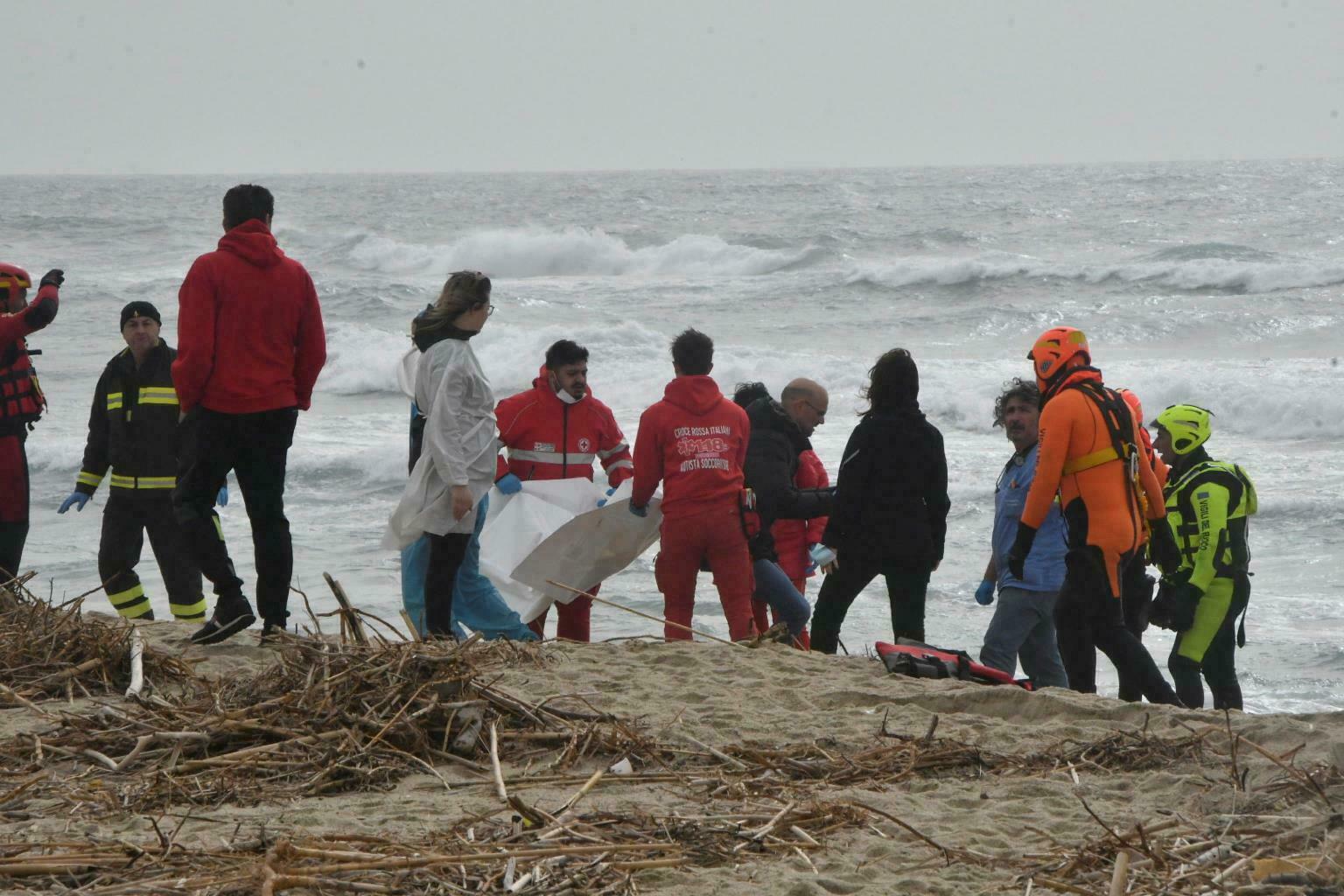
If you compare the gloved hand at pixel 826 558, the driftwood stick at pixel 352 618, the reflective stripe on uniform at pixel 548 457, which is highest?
→ the reflective stripe on uniform at pixel 548 457

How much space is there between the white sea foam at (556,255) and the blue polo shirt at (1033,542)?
31770 mm

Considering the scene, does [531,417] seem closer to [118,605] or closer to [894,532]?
[894,532]

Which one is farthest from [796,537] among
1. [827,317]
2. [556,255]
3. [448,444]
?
[556,255]

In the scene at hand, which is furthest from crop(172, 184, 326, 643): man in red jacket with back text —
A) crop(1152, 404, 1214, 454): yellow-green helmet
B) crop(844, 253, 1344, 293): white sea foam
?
crop(844, 253, 1344, 293): white sea foam

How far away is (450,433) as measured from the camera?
18.7ft

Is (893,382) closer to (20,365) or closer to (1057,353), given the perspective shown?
(1057,353)

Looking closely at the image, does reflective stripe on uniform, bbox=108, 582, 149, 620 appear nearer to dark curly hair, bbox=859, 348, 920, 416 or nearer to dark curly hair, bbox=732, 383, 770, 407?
dark curly hair, bbox=732, 383, 770, 407

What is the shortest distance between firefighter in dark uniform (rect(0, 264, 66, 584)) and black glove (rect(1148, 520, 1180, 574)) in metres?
4.86

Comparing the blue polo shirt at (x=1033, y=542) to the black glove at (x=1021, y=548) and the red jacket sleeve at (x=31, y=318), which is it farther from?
the red jacket sleeve at (x=31, y=318)

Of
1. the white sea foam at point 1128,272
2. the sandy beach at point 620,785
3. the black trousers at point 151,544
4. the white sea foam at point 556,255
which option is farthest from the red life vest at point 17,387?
the white sea foam at point 556,255

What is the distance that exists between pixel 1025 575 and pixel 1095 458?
773mm

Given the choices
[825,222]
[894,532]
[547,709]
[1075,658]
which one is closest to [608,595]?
[894,532]

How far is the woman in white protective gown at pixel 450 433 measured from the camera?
18.7 ft

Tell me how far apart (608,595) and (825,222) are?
3460 centimetres
